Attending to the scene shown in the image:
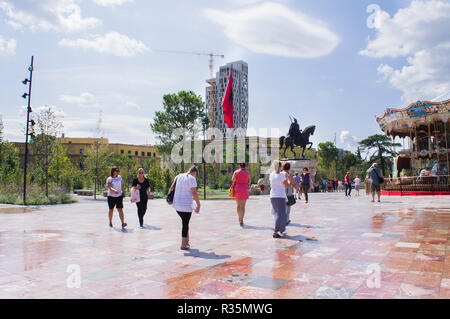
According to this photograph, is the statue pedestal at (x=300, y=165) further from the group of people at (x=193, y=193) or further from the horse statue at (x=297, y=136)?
the group of people at (x=193, y=193)

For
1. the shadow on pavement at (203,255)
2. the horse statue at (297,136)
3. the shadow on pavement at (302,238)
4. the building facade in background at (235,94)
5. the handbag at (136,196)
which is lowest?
the shadow on pavement at (203,255)

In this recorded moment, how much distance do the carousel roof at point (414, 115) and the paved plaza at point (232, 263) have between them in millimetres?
20916

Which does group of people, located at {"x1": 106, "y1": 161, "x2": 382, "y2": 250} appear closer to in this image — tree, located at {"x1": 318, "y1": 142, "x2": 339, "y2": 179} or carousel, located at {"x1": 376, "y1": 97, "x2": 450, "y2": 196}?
carousel, located at {"x1": 376, "y1": 97, "x2": 450, "y2": 196}

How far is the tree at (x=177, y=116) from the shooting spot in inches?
1599

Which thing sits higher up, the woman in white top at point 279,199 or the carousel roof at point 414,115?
the carousel roof at point 414,115

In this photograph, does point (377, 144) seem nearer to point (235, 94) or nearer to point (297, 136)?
point (297, 136)

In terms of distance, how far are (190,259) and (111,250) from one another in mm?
1721

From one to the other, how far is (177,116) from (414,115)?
26.5 metres

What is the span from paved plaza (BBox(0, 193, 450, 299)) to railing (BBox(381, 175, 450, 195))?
591 inches

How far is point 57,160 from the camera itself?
24.5 m

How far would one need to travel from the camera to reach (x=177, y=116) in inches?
1614

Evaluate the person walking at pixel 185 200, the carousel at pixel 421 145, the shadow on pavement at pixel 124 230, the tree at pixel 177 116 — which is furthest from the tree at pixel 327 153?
the person walking at pixel 185 200

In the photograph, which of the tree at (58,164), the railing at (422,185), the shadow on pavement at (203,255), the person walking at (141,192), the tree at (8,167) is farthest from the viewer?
the tree at (8,167)
